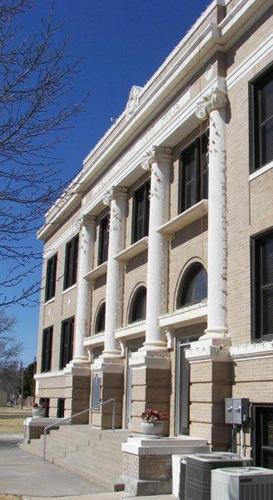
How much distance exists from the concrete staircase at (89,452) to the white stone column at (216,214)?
12.0ft

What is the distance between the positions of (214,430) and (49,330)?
1982cm

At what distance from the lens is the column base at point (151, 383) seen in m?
16.5

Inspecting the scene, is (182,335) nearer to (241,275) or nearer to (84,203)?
(241,275)

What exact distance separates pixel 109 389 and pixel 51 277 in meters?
12.9

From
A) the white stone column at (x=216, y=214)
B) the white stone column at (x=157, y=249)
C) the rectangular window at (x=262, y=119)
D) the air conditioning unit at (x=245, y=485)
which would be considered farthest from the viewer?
the white stone column at (x=157, y=249)

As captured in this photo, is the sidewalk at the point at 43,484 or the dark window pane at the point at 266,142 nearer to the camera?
the sidewalk at the point at 43,484

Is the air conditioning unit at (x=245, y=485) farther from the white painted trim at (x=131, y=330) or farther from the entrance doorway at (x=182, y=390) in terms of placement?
the white painted trim at (x=131, y=330)

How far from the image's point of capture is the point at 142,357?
16.7 metres

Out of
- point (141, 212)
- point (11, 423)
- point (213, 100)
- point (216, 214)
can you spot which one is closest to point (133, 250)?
point (141, 212)

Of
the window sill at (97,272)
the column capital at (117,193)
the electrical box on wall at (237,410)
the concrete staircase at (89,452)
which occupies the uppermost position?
the column capital at (117,193)

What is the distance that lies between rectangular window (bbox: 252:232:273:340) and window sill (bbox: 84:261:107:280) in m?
10.0

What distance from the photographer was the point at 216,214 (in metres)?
14.4

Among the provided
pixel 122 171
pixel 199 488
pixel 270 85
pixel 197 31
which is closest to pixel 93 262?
pixel 122 171

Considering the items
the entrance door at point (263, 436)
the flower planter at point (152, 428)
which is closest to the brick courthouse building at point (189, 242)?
the entrance door at point (263, 436)
